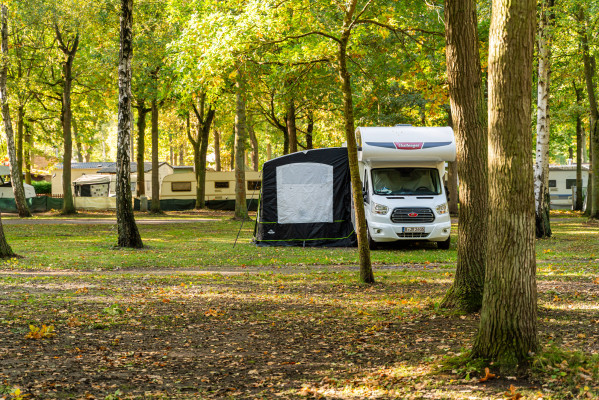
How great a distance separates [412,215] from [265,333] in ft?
31.1

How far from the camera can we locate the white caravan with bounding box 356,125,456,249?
15.6 meters

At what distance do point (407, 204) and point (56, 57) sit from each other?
74.4ft

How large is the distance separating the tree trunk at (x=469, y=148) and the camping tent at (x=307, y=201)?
10.1 m

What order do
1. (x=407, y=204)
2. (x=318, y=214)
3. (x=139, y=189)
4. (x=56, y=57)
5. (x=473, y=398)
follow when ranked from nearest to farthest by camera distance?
(x=473, y=398) → (x=407, y=204) → (x=318, y=214) → (x=56, y=57) → (x=139, y=189)

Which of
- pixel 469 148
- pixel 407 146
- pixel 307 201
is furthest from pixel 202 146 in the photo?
pixel 469 148

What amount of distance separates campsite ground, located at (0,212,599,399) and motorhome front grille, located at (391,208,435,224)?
2964 millimetres

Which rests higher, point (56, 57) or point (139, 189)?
point (56, 57)

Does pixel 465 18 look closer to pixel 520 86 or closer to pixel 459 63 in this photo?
pixel 459 63

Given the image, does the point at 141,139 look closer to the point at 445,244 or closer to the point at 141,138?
the point at 141,138

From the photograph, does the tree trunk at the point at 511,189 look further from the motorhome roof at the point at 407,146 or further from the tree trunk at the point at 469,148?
the motorhome roof at the point at 407,146

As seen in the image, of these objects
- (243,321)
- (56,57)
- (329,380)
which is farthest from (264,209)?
(56,57)

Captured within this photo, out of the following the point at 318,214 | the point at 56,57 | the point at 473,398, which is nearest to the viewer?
the point at 473,398

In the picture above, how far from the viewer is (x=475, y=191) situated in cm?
700

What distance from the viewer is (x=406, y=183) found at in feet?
53.7
